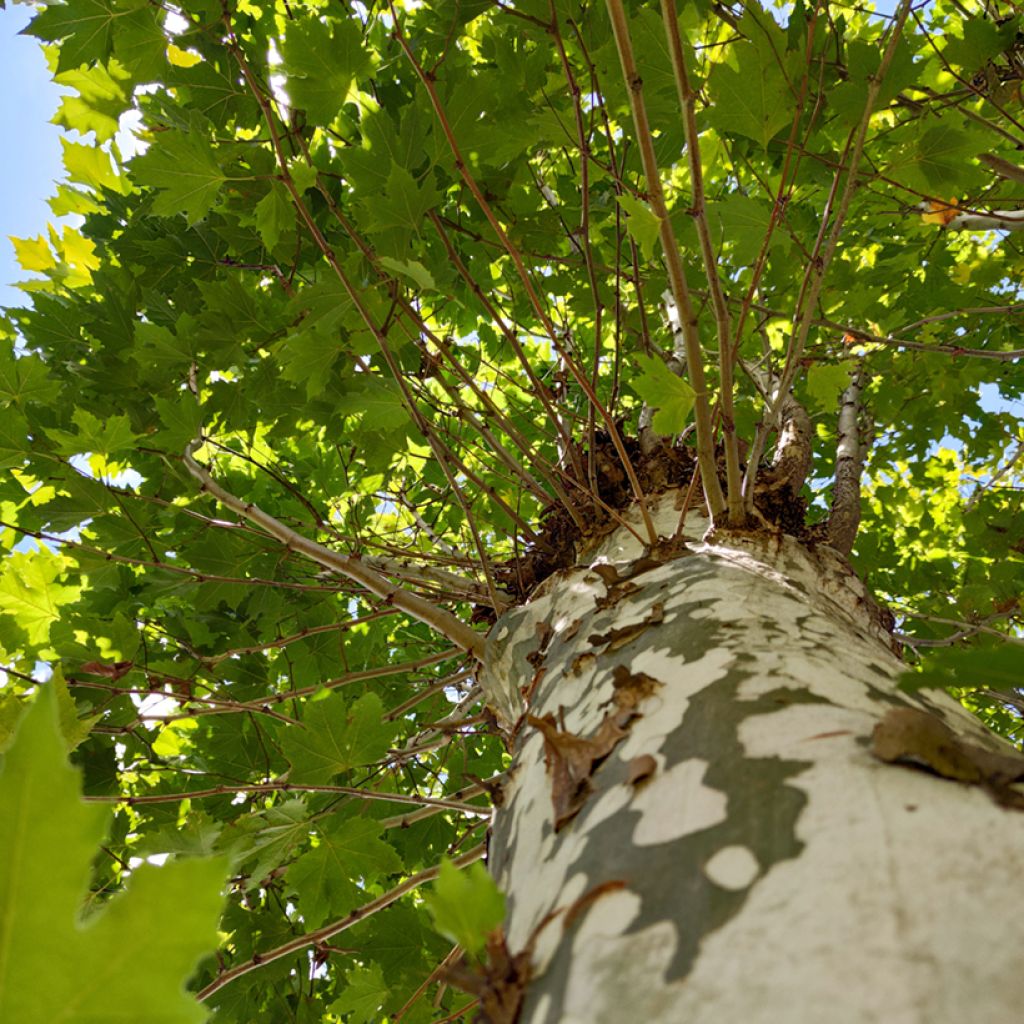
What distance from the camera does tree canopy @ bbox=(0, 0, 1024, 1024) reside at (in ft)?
5.16

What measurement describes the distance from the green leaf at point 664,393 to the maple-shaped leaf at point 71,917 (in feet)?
3.32

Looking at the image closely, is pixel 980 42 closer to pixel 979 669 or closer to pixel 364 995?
pixel 979 669

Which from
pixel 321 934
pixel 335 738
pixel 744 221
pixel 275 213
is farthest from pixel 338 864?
pixel 744 221

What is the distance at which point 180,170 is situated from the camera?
181 cm

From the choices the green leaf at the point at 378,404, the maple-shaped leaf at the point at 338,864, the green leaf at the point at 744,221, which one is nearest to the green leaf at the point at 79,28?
the green leaf at the point at 378,404

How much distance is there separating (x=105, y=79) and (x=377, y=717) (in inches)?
94.3

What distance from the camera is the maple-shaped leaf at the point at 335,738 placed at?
148cm

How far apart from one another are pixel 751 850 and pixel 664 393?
0.88 meters

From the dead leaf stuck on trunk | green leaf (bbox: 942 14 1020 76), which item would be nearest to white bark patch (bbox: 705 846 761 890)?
the dead leaf stuck on trunk

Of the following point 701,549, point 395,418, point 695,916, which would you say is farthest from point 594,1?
point 695,916

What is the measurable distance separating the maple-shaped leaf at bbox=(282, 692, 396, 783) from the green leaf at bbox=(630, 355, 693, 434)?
753 millimetres

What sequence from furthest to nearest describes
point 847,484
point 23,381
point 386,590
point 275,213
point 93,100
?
point 847,484 → point 93,100 → point 23,381 → point 275,213 → point 386,590

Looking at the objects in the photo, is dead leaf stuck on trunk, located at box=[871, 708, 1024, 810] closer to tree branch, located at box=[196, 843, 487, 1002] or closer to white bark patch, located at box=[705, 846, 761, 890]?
white bark patch, located at box=[705, 846, 761, 890]

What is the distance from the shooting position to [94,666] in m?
2.13
